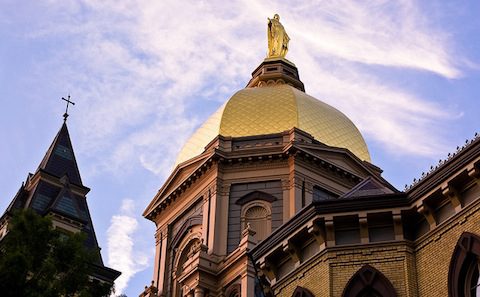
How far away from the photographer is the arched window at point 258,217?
51347mm

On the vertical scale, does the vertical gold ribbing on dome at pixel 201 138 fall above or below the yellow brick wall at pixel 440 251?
above

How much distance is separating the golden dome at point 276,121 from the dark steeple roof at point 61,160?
622cm

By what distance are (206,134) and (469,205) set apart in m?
32.5

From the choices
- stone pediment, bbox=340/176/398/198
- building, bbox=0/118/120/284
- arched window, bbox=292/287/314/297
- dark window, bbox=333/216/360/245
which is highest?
building, bbox=0/118/120/284

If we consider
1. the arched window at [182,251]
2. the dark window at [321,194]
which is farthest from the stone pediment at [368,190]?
the arched window at [182,251]

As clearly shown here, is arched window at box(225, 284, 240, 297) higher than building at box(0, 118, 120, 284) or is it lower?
lower

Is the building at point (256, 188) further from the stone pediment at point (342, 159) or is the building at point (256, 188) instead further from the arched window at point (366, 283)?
the arched window at point (366, 283)

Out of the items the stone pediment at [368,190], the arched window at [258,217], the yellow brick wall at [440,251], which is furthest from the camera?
the arched window at [258,217]

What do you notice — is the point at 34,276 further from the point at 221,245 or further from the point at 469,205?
the point at 221,245

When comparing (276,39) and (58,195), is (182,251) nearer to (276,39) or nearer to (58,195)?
(58,195)

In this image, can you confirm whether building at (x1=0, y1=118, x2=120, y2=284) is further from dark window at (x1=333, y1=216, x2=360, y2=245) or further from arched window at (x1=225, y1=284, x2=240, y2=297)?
dark window at (x1=333, y1=216, x2=360, y2=245)

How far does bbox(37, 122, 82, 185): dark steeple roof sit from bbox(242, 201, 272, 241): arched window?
840 cm

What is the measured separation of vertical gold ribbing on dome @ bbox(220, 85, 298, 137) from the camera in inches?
2180

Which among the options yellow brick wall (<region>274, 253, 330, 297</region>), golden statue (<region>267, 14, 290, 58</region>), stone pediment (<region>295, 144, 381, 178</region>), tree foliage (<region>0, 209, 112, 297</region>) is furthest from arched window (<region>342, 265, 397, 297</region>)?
golden statue (<region>267, 14, 290, 58</region>)
